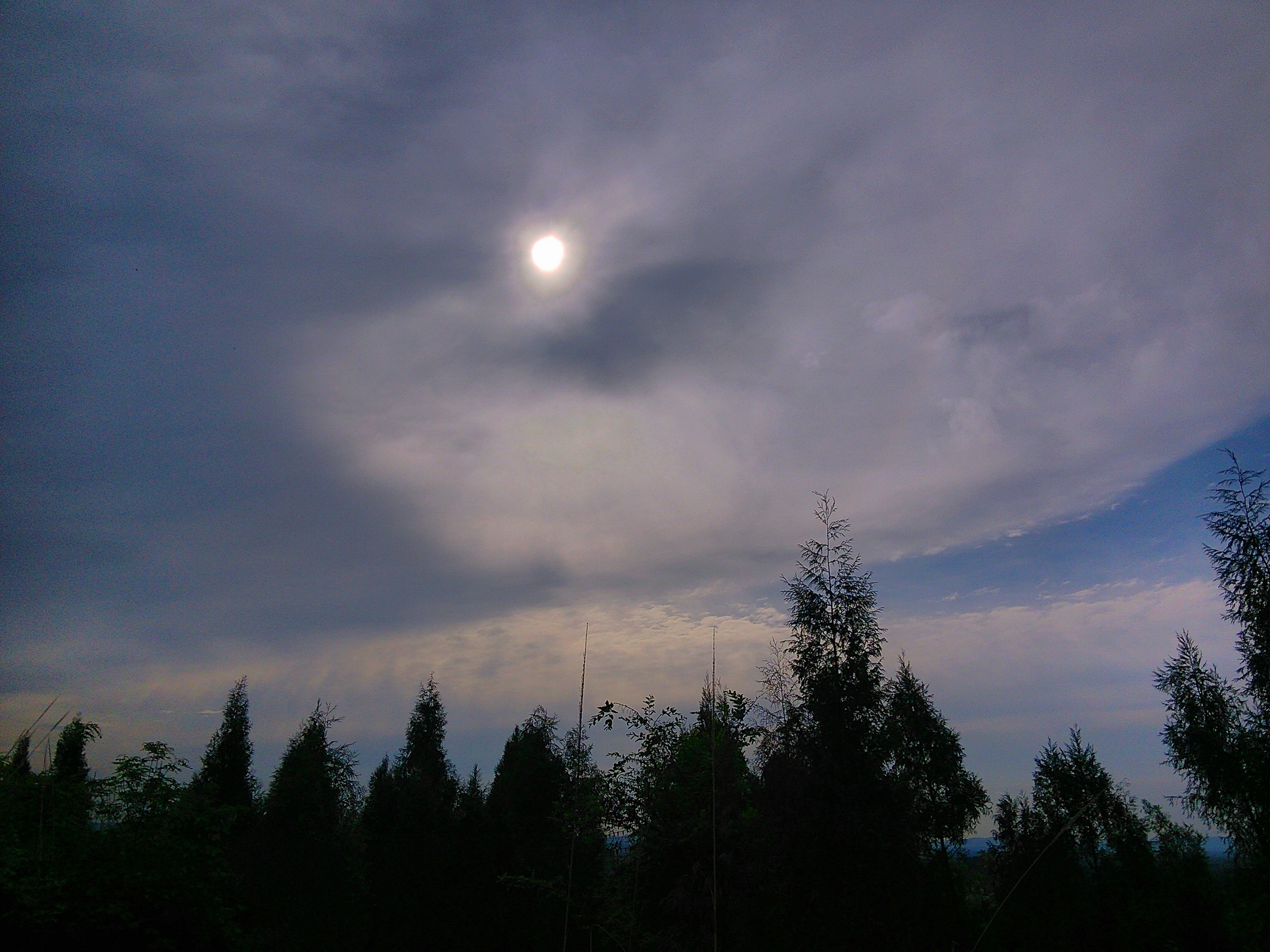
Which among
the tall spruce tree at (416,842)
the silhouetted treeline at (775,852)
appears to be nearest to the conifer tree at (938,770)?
the silhouetted treeline at (775,852)

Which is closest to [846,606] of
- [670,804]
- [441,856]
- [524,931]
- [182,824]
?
[670,804]

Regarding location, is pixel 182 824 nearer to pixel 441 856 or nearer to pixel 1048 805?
pixel 441 856

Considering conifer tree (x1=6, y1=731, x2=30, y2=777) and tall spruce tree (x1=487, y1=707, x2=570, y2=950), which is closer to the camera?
conifer tree (x1=6, y1=731, x2=30, y2=777)

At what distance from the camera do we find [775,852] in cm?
1733

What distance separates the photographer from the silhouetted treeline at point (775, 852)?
16.6m

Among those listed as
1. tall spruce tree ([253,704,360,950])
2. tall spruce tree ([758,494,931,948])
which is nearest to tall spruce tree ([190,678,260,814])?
tall spruce tree ([253,704,360,950])

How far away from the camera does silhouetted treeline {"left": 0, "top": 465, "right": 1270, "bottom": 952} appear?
1662cm

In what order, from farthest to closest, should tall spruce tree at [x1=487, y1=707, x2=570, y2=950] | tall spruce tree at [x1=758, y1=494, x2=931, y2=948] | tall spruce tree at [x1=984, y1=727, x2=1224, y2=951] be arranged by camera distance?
tall spruce tree at [x1=487, y1=707, x2=570, y2=950], tall spruce tree at [x1=984, y1=727, x2=1224, y2=951], tall spruce tree at [x1=758, y1=494, x2=931, y2=948]

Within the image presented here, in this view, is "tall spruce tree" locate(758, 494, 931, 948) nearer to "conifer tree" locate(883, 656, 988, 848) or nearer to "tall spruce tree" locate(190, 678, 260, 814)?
"conifer tree" locate(883, 656, 988, 848)

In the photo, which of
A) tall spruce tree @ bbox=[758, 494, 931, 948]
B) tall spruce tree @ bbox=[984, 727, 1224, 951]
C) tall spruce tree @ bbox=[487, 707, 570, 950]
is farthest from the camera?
tall spruce tree @ bbox=[487, 707, 570, 950]

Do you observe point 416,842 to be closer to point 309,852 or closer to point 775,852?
point 309,852

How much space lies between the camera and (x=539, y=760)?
50.8 meters

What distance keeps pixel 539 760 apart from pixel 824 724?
38.6 m

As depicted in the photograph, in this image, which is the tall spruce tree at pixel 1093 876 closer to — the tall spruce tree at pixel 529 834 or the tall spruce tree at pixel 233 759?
the tall spruce tree at pixel 529 834
